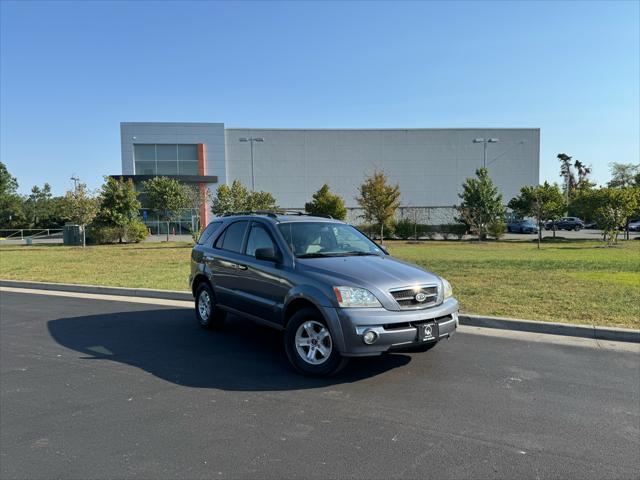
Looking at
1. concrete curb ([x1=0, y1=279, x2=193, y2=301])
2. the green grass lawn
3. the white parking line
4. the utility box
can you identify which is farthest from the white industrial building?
the white parking line

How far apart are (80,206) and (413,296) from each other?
29496 millimetres

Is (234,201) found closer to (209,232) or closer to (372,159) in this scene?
(209,232)

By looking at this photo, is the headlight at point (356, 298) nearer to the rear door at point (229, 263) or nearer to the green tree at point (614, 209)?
the rear door at point (229, 263)

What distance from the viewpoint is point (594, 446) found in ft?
11.3

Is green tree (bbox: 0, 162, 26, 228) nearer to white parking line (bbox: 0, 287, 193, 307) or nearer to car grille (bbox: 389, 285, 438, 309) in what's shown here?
white parking line (bbox: 0, 287, 193, 307)

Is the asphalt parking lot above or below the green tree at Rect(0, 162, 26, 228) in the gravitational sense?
below

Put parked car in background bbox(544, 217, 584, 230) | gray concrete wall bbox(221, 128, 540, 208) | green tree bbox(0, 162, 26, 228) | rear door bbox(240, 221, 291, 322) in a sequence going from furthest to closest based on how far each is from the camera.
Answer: green tree bbox(0, 162, 26, 228), gray concrete wall bbox(221, 128, 540, 208), parked car in background bbox(544, 217, 584, 230), rear door bbox(240, 221, 291, 322)

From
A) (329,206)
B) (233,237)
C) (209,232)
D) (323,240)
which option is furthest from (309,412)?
(329,206)

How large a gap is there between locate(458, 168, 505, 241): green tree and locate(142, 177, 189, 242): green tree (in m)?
21.6

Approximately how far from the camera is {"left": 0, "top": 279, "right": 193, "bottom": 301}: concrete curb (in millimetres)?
10039

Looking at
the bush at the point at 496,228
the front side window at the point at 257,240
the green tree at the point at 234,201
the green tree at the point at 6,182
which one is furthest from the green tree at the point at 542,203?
the green tree at the point at 6,182

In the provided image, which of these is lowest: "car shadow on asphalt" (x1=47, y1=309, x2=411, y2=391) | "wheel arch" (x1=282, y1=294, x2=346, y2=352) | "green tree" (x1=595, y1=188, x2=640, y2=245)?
"car shadow on asphalt" (x1=47, y1=309, x2=411, y2=391)

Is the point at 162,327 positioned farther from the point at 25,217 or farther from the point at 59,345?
the point at 25,217

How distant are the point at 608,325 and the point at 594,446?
12.8ft
